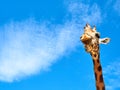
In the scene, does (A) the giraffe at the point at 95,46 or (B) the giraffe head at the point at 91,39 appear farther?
(B) the giraffe head at the point at 91,39

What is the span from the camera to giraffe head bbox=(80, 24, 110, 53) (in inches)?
1425

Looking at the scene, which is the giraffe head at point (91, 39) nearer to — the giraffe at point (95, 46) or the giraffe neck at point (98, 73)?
the giraffe at point (95, 46)

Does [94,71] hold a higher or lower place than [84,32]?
lower

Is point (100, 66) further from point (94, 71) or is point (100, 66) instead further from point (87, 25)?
point (87, 25)

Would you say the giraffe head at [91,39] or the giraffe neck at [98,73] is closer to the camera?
the giraffe neck at [98,73]

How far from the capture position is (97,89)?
116 ft

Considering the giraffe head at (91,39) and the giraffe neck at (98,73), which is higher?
the giraffe head at (91,39)

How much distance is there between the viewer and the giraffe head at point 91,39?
3619cm

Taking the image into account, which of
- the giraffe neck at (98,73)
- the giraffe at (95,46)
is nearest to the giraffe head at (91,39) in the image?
the giraffe at (95,46)

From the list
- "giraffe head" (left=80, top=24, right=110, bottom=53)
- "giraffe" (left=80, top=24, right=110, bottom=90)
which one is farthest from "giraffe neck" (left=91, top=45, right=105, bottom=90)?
"giraffe head" (left=80, top=24, right=110, bottom=53)

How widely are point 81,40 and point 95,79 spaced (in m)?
2.29

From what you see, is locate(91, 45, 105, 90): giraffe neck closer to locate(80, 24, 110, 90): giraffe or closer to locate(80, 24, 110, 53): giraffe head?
locate(80, 24, 110, 90): giraffe

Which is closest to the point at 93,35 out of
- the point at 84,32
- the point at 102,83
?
the point at 84,32

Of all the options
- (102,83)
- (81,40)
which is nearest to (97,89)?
(102,83)
